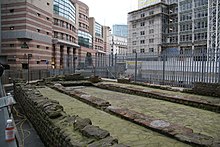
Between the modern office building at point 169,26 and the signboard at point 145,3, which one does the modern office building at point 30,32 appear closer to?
the modern office building at point 169,26

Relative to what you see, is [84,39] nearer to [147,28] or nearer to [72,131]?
[147,28]

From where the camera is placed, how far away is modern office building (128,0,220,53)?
4378 centimetres

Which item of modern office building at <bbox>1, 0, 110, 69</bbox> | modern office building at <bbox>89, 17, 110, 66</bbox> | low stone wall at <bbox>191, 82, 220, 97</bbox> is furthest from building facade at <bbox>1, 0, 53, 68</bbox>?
modern office building at <bbox>89, 17, 110, 66</bbox>

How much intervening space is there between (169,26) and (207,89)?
46.4 metres

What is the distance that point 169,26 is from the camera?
51750 mm

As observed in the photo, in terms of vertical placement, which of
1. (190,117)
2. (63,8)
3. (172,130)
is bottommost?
(190,117)

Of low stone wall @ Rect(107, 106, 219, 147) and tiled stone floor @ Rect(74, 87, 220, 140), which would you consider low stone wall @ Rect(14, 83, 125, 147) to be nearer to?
low stone wall @ Rect(107, 106, 219, 147)

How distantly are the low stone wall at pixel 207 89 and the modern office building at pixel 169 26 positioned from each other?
3365cm

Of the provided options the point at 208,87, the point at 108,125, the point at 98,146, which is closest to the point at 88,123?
the point at 108,125

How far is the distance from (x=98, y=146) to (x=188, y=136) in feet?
6.85

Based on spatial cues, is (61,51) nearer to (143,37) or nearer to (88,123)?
(143,37)

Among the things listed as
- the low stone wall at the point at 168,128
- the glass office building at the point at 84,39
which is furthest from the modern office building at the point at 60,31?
the low stone wall at the point at 168,128

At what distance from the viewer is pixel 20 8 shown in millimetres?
33531

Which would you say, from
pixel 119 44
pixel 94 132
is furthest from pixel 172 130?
pixel 119 44
